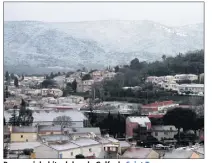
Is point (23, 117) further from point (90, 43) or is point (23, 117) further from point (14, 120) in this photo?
point (90, 43)

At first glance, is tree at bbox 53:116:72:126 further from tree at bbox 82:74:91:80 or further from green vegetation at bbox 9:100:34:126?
tree at bbox 82:74:91:80

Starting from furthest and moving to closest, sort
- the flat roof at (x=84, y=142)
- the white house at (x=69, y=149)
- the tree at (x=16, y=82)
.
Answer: the tree at (x=16, y=82) → the flat roof at (x=84, y=142) → the white house at (x=69, y=149)

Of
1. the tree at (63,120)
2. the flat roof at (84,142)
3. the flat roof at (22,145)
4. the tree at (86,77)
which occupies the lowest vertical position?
the flat roof at (22,145)

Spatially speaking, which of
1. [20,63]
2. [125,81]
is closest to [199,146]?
[125,81]

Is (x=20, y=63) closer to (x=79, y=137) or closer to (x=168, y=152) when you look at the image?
(x=79, y=137)

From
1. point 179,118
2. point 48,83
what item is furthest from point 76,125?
point 179,118

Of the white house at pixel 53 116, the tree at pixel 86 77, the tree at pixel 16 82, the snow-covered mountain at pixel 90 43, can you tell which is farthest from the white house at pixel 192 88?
the tree at pixel 16 82

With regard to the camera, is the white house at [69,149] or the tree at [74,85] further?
the tree at [74,85]

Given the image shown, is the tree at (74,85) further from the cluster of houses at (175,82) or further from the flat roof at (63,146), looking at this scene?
the cluster of houses at (175,82)
